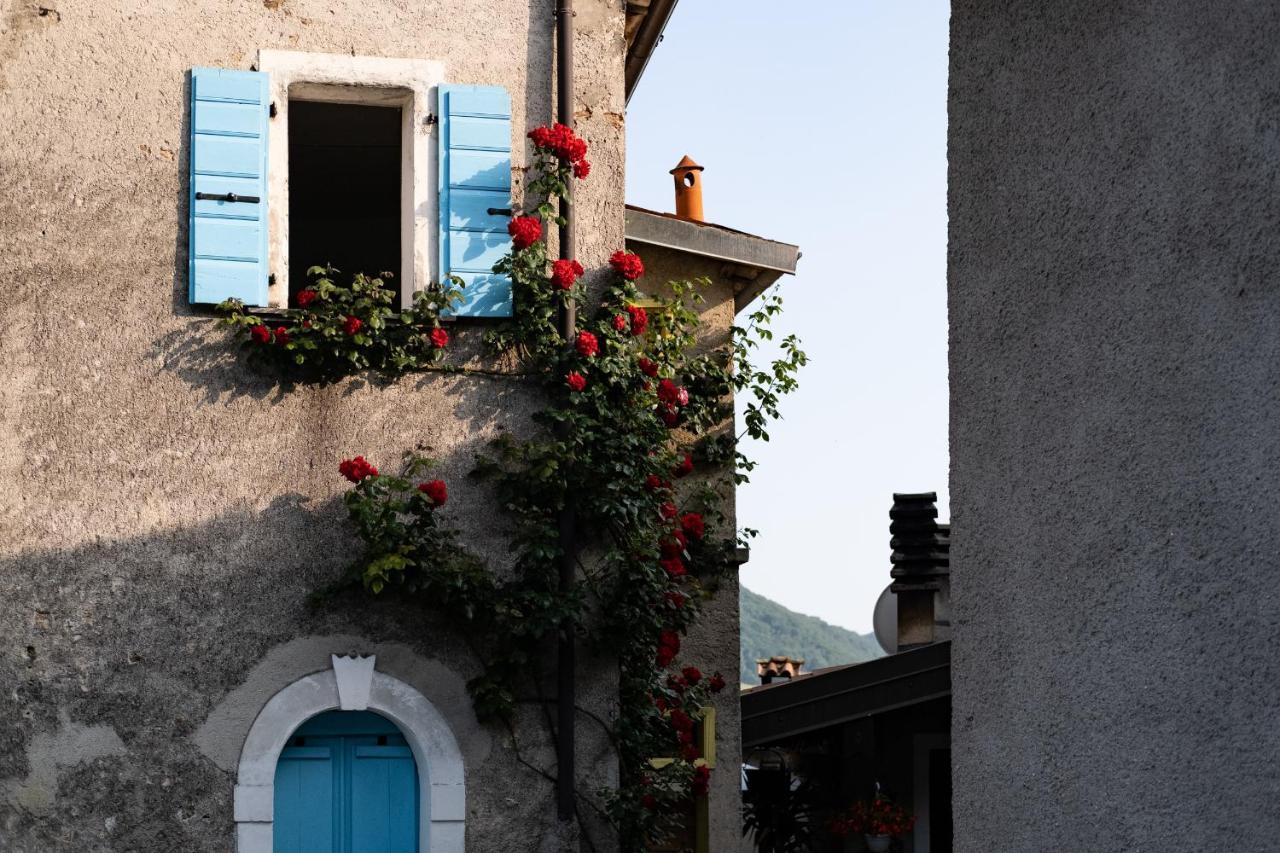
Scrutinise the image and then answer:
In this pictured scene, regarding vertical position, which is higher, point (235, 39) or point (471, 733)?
point (235, 39)

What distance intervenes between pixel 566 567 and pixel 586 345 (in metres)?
1.09

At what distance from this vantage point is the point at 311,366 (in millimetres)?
7836

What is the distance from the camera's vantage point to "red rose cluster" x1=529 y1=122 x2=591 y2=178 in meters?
8.02

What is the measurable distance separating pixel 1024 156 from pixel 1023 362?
529 millimetres

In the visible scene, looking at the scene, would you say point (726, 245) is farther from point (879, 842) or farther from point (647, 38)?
point (879, 842)

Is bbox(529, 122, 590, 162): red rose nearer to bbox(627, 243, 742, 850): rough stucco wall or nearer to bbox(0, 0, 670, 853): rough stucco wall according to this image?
bbox(0, 0, 670, 853): rough stucco wall

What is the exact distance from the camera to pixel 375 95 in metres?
8.20

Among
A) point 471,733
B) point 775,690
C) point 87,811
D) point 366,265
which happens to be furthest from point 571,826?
point 366,265

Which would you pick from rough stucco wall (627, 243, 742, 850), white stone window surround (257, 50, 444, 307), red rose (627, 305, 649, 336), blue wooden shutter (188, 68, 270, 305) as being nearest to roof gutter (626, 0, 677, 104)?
rough stucco wall (627, 243, 742, 850)

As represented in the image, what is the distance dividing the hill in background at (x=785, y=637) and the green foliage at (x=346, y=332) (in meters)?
107

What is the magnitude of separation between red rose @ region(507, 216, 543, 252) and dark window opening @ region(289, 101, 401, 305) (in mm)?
2622

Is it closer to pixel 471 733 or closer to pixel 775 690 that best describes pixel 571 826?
pixel 471 733

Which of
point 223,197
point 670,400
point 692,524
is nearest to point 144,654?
point 223,197

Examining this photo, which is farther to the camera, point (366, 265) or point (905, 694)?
point (366, 265)
